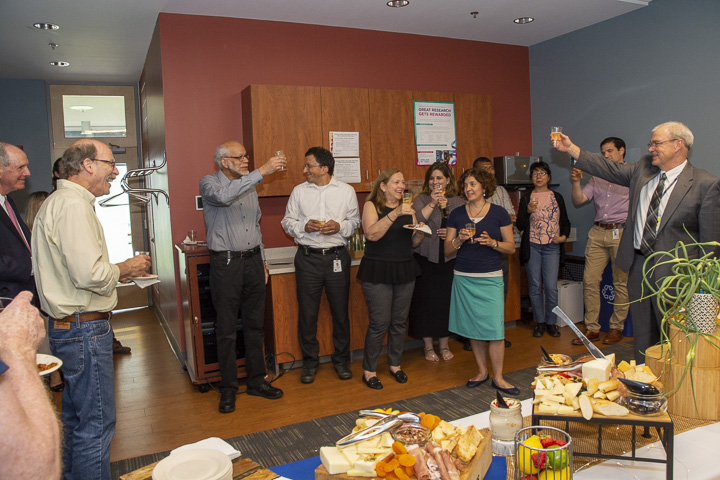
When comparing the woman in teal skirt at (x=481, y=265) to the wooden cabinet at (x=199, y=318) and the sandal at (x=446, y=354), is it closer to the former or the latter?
the sandal at (x=446, y=354)

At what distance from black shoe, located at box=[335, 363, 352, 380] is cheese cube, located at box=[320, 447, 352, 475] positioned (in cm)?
303

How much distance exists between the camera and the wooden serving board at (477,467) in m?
1.20

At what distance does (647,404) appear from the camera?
135 cm

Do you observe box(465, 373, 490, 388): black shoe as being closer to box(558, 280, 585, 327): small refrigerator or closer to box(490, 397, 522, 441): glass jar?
box(558, 280, 585, 327): small refrigerator

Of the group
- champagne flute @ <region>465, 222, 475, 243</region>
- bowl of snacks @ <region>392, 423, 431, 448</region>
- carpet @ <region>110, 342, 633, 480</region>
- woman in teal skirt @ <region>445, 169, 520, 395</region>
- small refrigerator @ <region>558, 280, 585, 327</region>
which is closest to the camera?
bowl of snacks @ <region>392, 423, 431, 448</region>

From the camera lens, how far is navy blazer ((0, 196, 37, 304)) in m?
2.85

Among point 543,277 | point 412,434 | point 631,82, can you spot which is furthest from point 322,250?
point 631,82

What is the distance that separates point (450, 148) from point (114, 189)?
5.00 m

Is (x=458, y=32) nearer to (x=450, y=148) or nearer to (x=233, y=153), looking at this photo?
(x=450, y=148)

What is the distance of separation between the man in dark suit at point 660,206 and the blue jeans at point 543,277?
176cm

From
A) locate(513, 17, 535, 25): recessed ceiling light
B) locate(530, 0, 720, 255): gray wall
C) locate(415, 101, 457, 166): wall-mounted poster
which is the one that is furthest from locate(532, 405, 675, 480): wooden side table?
locate(513, 17, 535, 25): recessed ceiling light

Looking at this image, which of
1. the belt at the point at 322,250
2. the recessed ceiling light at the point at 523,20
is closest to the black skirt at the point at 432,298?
the belt at the point at 322,250

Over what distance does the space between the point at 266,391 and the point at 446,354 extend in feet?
5.31

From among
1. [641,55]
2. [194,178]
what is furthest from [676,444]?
[641,55]
